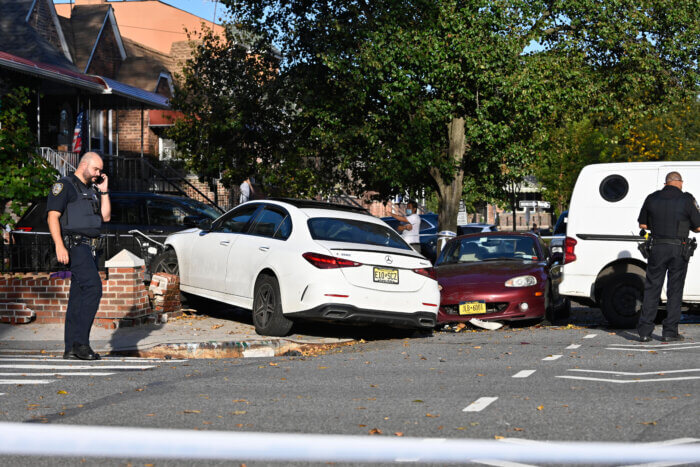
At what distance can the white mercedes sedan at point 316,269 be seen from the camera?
11.0 metres

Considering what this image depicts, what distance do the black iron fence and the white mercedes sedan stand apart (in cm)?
392

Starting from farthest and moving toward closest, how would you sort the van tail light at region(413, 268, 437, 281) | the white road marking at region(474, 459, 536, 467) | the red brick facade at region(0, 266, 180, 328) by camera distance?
the red brick facade at region(0, 266, 180, 328) → the van tail light at region(413, 268, 437, 281) → the white road marking at region(474, 459, 536, 467)

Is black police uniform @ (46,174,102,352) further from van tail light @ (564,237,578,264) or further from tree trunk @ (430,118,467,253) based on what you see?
tree trunk @ (430,118,467,253)

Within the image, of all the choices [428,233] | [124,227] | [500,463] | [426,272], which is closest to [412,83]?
[428,233]

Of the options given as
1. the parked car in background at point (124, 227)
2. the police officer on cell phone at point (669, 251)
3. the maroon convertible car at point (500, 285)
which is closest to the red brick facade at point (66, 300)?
the parked car in background at point (124, 227)

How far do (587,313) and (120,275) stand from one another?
8.51 m

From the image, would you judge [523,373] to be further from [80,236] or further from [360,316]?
[80,236]

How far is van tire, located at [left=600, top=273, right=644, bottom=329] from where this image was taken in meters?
13.2

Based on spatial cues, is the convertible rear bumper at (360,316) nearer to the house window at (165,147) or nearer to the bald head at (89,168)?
the bald head at (89,168)

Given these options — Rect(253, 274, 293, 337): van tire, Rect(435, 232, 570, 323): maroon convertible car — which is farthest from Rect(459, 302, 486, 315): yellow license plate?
Rect(253, 274, 293, 337): van tire

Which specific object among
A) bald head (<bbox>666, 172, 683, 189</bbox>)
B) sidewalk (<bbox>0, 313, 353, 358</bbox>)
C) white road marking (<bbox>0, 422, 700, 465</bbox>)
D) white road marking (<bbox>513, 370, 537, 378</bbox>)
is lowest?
sidewalk (<bbox>0, 313, 353, 358</bbox>)

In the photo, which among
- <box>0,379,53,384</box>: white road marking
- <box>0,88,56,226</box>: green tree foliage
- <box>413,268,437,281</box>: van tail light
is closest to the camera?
<box>0,379,53,384</box>: white road marking

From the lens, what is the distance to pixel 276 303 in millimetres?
11297

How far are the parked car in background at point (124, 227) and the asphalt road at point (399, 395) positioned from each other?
7.10m
